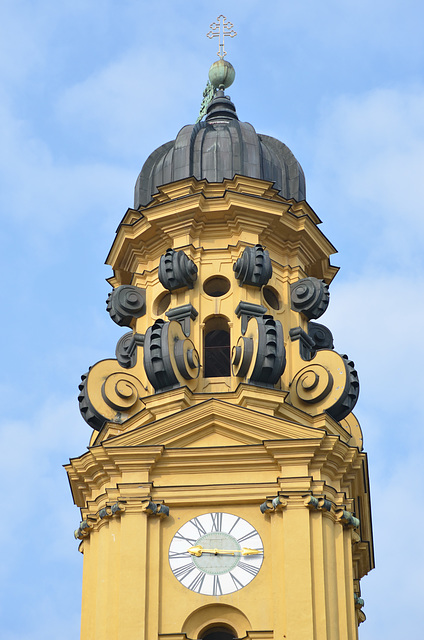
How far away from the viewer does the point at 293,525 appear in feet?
97.0

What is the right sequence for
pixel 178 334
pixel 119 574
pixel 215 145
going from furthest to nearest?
pixel 215 145 → pixel 178 334 → pixel 119 574

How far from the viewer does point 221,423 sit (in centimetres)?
3069

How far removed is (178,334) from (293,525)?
422 cm

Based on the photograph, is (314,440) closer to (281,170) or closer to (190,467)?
(190,467)

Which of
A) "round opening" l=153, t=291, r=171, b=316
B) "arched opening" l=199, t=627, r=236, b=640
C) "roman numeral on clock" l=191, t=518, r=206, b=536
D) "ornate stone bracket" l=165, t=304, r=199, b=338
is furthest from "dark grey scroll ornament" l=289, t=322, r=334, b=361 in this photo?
"arched opening" l=199, t=627, r=236, b=640

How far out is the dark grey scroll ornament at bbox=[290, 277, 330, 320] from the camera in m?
33.0

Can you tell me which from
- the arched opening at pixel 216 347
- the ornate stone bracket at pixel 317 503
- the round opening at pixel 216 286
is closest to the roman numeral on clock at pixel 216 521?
the ornate stone bracket at pixel 317 503

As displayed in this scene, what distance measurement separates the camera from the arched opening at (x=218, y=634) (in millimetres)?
29422

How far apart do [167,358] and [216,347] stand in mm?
1701

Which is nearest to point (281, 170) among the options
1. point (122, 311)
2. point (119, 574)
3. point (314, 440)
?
point (122, 311)

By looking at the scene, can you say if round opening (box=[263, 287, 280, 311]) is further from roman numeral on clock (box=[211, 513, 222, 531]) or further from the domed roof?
roman numeral on clock (box=[211, 513, 222, 531])

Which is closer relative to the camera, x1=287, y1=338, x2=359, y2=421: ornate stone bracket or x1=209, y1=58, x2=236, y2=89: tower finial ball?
x1=287, y1=338, x2=359, y2=421: ornate stone bracket

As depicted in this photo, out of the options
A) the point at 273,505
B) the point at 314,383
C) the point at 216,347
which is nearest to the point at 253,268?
the point at 216,347

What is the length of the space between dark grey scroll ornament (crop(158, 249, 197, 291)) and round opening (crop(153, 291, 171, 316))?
2.07ft
